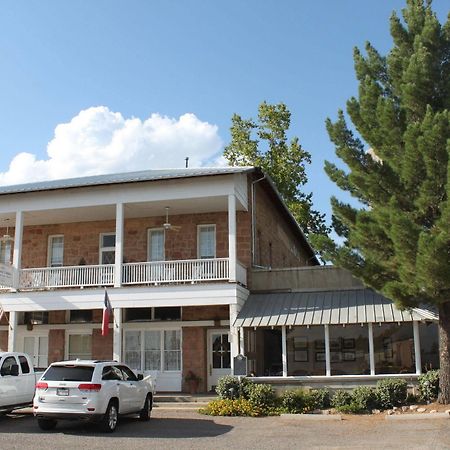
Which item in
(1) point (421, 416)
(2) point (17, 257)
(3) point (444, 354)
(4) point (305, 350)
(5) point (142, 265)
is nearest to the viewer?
(1) point (421, 416)

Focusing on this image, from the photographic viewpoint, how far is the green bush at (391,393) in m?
16.4

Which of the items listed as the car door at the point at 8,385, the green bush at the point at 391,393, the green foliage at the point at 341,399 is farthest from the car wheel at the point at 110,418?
the green bush at the point at 391,393

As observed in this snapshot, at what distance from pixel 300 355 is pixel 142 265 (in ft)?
20.1

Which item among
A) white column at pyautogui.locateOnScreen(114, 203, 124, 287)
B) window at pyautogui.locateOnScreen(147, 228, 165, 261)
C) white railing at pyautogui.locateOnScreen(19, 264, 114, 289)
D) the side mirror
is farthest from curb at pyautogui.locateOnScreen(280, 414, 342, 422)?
window at pyautogui.locateOnScreen(147, 228, 165, 261)

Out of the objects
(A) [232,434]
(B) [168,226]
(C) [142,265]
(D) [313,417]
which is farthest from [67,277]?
(A) [232,434]

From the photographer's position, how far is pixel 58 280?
20984 millimetres

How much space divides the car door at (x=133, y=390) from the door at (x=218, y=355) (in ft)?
21.6

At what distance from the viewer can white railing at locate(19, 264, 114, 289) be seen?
67.7 feet

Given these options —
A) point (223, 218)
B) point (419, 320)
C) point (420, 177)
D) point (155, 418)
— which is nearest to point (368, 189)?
point (420, 177)

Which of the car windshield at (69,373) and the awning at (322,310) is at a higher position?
the awning at (322,310)

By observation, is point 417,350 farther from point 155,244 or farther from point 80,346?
point 80,346

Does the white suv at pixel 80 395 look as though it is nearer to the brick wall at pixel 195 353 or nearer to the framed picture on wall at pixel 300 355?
the brick wall at pixel 195 353

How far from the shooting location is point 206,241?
74.0ft

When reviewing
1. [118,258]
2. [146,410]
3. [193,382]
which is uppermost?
[118,258]
